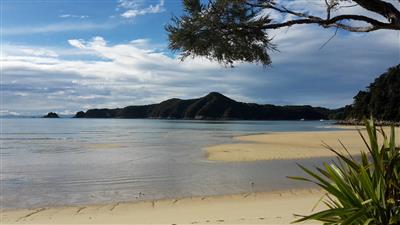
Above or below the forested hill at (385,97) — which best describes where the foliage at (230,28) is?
below

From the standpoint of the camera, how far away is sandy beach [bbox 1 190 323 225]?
784cm

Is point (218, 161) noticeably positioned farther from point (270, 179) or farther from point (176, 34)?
point (176, 34)

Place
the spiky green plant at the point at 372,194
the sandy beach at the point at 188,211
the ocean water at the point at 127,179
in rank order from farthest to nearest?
the ocean water at the point at 127,179
the sandy beach at the point at 188,211
the spiky green plant at the point at 372,194

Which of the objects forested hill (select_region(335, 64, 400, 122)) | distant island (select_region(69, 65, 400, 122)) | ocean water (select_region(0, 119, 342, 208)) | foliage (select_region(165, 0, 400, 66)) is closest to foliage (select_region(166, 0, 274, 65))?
foliage (select_region(165, 0, 400, 66))

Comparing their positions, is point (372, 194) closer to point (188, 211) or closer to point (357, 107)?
point (188, 211)

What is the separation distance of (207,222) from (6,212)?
5314 mm

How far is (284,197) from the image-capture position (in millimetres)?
11141

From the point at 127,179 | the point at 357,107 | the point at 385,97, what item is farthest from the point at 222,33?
the point at 357,107

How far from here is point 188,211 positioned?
9.18 m

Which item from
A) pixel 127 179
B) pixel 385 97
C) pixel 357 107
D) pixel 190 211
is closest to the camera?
pixel 190 211

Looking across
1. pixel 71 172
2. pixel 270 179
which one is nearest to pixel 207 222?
pixel 270 179

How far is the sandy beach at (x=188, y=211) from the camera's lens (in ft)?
25.7

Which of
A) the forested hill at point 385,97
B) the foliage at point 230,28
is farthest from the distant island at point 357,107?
the foliage at point 230,28

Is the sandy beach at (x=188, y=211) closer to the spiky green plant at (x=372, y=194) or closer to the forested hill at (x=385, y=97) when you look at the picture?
the spiky green plant at (x=372, y=194)
